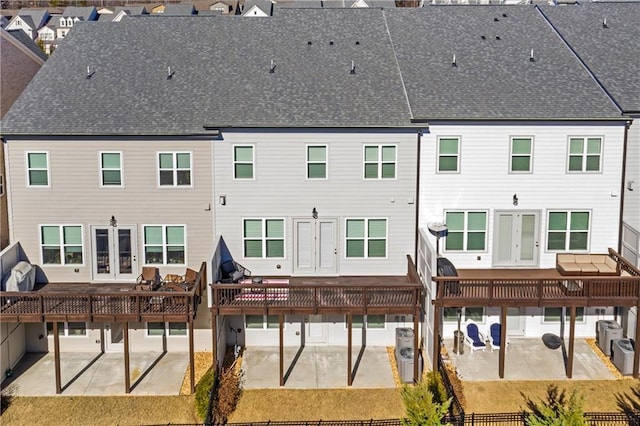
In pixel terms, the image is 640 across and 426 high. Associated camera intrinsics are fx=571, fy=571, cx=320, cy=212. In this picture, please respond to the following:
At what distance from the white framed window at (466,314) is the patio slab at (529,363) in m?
0.85

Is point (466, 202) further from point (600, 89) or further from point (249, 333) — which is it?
point (249, 333)

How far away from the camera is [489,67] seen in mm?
20891

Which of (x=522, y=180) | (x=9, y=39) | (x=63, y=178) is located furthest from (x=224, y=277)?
(x=9, y=39)

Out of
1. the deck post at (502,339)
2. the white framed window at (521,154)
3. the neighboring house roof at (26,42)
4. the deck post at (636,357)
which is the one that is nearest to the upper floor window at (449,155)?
the white framed window at (521,154)

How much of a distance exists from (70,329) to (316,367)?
8427 millimetres

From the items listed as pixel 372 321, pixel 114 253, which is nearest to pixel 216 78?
pixel 114 253

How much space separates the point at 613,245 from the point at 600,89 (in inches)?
210

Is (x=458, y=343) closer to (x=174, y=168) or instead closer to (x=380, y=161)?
(x=380, y=161)

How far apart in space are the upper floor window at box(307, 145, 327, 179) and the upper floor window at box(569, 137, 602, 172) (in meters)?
8.09

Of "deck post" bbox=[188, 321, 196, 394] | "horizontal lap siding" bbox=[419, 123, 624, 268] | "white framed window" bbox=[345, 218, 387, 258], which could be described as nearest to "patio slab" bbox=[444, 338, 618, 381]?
"horizontal lap siding" bbox=[419, 123, 624, 268]

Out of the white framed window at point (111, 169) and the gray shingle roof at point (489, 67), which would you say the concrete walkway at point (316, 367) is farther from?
the gray shingle roof at point (489, 67)

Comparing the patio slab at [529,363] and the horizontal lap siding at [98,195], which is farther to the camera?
the horizontal lap siding at [98,195]

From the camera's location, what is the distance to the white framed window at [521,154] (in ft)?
61.5

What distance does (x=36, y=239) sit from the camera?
19.0 m
